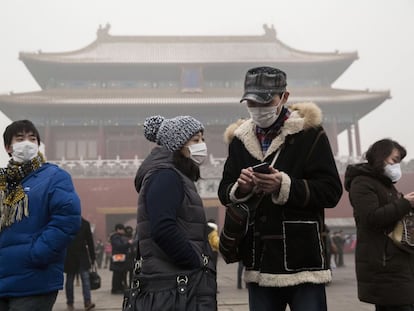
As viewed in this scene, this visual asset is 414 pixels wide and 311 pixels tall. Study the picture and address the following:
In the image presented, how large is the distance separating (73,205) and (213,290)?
850 millimetres

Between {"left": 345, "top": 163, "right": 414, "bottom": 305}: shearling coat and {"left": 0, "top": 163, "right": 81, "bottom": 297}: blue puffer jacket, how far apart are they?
151cm

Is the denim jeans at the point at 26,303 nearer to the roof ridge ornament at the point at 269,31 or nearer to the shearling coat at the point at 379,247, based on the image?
the shearling coat at the point at 379,247

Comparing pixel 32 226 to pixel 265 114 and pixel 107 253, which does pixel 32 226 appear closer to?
pixel 265 114

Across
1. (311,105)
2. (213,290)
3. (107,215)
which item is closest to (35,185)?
(213,290)

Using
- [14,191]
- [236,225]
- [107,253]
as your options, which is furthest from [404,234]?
[107,253]

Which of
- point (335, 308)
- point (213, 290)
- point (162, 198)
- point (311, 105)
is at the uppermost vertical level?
point (311, 105)

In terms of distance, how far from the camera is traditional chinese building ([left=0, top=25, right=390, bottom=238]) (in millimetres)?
20547

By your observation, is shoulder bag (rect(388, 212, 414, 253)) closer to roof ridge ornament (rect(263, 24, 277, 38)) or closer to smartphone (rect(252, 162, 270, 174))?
smartphone (rect(252, 162, 270, 174))

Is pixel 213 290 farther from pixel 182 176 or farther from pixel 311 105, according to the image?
pixel 311 105

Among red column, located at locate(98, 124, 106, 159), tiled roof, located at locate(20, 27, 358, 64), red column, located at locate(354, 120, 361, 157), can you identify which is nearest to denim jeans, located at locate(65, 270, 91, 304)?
red column, located at locate(98, 124, 106, 159)

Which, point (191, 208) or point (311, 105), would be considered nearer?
point (311, 105)

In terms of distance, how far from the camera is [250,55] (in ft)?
Result: 81.9

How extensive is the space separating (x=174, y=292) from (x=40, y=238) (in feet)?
2.45

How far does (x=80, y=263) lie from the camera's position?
20.0 feet
